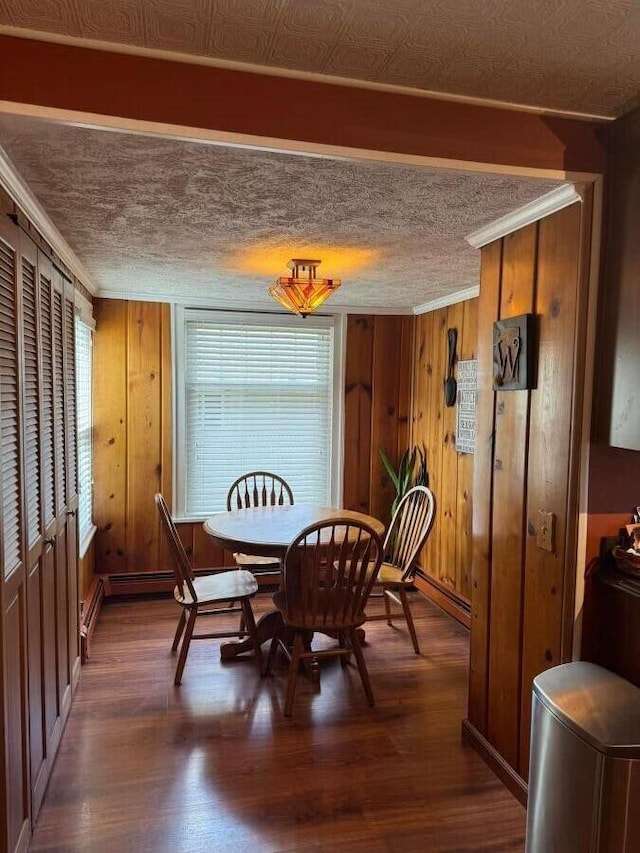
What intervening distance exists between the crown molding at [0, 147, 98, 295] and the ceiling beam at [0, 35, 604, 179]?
389mm

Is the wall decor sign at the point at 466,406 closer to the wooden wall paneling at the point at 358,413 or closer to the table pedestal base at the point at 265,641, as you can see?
the wooden wall paneling at the point at 358,413

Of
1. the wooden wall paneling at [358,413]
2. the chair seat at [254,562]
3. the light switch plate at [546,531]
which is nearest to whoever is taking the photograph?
the light switch plate at [546,531]

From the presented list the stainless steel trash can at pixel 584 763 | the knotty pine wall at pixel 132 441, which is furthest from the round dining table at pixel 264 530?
the stainless steel trash can at pixel 584 763

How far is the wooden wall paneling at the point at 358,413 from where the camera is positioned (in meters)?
4.71

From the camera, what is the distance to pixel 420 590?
452 centimetres

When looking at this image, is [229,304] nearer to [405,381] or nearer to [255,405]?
[255,405]

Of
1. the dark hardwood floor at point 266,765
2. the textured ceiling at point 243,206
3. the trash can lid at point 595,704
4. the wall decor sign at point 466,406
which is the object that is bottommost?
the dark hardwood floor at point 266,765

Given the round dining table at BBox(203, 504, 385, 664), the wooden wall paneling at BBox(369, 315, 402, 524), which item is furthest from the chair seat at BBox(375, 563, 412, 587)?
the wooden wall paneling at BBox(369, 315, 402, 524)

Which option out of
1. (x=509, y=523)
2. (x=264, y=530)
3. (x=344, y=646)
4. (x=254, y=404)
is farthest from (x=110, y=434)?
(x=509, y=523)

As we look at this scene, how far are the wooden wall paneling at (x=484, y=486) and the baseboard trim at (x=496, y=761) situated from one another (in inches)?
1.6

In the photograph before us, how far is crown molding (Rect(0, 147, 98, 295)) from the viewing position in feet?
5.70

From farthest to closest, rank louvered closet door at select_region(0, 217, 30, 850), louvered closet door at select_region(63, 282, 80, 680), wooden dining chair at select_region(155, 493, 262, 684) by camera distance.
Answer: wooden dining chair at select_region(155, 493, 262, 684) → louvered closet door at select_region(63, 282, 80, 680) → louvered closet door at select_region(0, 217, 30, 850)

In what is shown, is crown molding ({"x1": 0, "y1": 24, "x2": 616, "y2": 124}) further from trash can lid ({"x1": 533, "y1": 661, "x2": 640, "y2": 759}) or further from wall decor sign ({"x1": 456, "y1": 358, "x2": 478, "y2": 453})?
wall decor sign ({"x1": 456, "y1": 358, "x2": 478, "y2": 453})

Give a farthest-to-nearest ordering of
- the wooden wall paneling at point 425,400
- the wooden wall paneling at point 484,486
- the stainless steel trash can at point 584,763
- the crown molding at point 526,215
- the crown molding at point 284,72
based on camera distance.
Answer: the wooden wall paneling at point 425,400 → the wooden wall paneling at point 484,486 → the crown molding at point 526,215 → the stainless steel trash can at point 584,763 → the crown molding at point 284,72
